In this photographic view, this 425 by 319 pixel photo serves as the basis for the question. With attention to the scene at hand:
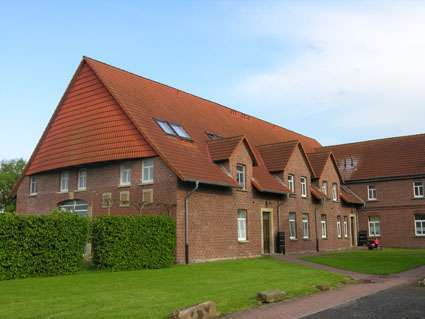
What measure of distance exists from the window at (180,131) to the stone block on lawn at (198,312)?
17.0 m

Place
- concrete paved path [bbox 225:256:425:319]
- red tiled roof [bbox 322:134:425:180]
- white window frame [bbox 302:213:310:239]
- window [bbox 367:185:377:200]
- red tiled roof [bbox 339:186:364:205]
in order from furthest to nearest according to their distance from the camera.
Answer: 1. window [bbox 367:185:377:200]
2. red tiled roof [bbox 322:134:425:180]
3. red tiled roof [bbox 339:186:364:205]
4. white window frame [bbox 302:213:310:239]
5. concrete paved path [bbox 225:256:425:319]

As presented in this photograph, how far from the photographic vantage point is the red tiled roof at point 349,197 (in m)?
40.6

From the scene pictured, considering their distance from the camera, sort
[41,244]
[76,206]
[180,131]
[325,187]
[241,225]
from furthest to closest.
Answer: [325,187]
[76,206]
[241,225]
[180,131]
[41,244]

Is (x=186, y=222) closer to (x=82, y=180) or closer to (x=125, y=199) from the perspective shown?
(x=125, y=199)

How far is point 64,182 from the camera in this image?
29.0 m

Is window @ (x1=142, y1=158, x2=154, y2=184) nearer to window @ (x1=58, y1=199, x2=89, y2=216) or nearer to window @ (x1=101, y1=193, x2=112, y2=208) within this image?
window @ (x1=101, y1=193, x2=112, y2=208)

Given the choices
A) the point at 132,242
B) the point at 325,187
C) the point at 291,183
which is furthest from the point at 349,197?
the point at 132,242

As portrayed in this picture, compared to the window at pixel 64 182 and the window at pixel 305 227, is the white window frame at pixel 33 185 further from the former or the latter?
the window at pixel 305 227

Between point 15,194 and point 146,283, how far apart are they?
2054cm

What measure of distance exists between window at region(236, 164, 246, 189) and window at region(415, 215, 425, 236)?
790 inches

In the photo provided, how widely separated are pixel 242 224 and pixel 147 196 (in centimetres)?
Result: 587

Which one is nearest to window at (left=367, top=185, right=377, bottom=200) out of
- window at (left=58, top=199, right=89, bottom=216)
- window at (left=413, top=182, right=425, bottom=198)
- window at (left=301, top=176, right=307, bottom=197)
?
window at (left=413, top=182, right=425, bottom=198)

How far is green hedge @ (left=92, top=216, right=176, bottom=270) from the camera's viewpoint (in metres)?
20.1

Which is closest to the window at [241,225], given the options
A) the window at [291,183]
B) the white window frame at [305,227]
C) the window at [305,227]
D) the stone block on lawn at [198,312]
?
the window at [291,183]
